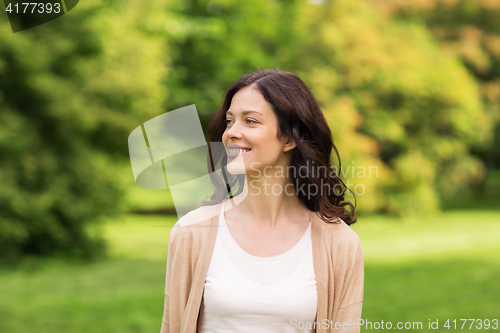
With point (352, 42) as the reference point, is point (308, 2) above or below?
above

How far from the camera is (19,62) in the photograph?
7.88 m

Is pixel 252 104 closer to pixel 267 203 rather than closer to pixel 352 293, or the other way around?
pixel 267 203

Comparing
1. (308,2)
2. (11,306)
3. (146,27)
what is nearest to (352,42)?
(308,2)

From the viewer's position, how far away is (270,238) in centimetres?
189

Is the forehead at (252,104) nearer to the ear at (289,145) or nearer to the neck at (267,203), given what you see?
the ear at (289,145)

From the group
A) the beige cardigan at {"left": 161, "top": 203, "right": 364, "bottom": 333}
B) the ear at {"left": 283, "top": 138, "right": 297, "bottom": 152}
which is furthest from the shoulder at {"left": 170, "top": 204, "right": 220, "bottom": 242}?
the ear at {"left": 283, "top": 138, "right": 297, "bottom": 152}

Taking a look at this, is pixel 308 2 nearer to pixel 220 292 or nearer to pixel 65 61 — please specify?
pixel 65 61

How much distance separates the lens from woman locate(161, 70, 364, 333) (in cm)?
174

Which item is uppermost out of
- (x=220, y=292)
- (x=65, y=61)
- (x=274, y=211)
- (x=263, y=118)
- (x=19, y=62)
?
(x=65, y=61)

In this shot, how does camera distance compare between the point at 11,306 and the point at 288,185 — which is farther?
the point at 11,306

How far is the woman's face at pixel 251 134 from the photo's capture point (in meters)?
1.85

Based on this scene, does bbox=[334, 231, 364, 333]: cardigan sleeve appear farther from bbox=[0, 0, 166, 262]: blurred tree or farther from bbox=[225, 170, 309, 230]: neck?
bbox=[0, 0, 166, 262]: blurred tree

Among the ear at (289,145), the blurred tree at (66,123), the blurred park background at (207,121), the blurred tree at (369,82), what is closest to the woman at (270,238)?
the ear at (289,145)

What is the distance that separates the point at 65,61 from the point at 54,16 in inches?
42.6
